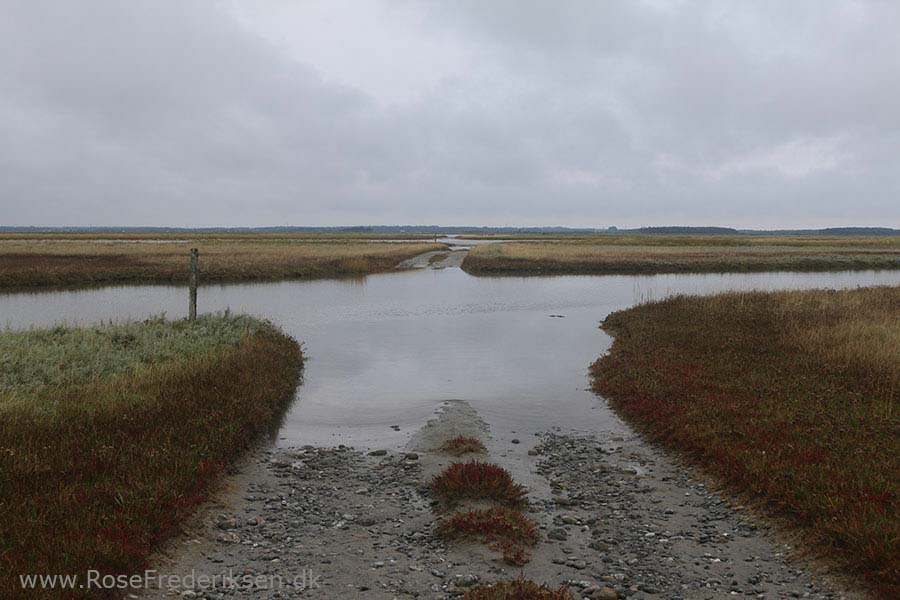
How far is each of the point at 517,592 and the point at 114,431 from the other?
8529 mm

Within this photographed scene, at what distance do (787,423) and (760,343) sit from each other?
31.7 feet

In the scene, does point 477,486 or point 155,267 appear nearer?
point 477,486

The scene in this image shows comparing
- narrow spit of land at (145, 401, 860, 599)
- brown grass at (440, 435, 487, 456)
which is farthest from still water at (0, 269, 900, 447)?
narrow spit of land at (145, 401, 860, 599)

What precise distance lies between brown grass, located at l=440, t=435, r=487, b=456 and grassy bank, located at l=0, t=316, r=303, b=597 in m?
4.24

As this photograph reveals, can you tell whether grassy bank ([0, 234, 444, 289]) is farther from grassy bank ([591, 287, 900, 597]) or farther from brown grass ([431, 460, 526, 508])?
brown grass ([431, 460, 526, 508])

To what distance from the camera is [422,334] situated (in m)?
29.9

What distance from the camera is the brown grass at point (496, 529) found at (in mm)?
8789

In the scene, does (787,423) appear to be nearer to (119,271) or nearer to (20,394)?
(20,394)

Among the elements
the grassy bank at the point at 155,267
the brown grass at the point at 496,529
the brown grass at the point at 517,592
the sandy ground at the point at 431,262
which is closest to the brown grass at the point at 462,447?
the brown grass at the point at 496,529

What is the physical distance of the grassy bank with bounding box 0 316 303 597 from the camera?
7.84 meters

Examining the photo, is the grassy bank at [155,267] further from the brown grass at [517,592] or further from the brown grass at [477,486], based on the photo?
the brown grass at [517,592]

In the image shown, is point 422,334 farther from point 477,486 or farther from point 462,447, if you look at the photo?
point 477,486

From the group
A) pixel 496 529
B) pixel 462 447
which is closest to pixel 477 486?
pixel 496 529

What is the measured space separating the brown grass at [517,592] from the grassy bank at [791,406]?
144 inches
